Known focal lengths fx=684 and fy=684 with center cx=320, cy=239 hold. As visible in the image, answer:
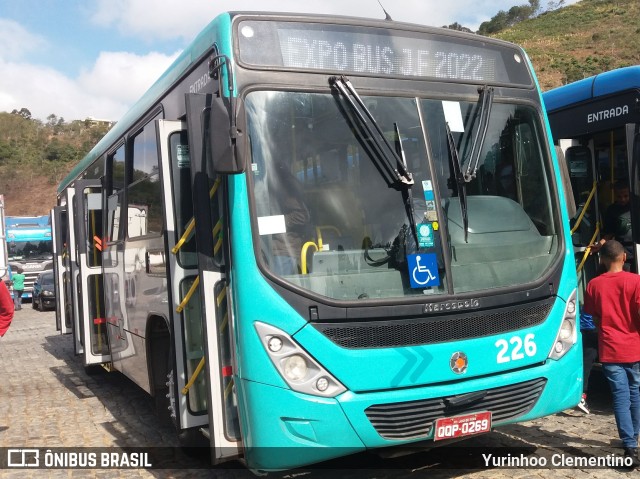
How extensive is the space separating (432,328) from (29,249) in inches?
1067

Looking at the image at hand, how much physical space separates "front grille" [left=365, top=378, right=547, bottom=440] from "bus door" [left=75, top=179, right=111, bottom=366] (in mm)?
4841

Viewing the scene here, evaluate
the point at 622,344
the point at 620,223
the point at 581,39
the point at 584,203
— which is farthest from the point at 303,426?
the point at 581,39

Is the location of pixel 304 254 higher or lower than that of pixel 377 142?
lower

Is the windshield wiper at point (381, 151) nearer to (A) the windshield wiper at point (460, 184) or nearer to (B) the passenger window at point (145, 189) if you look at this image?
(A) the windshield wiper at point (460, 184)

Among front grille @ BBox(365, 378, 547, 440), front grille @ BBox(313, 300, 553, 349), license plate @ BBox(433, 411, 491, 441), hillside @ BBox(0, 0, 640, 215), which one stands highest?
hillside @ BBox(0, 0, 640, 215)

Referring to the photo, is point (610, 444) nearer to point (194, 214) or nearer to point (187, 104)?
point (194, 214)

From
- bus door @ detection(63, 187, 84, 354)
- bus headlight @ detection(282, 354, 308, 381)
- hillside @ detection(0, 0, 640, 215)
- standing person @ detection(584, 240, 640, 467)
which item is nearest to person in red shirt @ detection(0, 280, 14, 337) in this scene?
bus door @ detection(63, 187, 84, 354)

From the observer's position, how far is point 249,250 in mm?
4141

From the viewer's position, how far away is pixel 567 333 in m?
4.83

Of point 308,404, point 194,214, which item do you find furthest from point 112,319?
point 308,404

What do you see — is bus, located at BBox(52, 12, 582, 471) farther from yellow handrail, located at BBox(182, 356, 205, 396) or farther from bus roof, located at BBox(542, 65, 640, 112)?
bus roof, located at BBox(542, 65, 640, 112)

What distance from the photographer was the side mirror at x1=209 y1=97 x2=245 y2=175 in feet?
13.0

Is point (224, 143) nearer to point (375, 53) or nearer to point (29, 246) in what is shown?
point (375, 53)

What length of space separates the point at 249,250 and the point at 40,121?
325 feet
